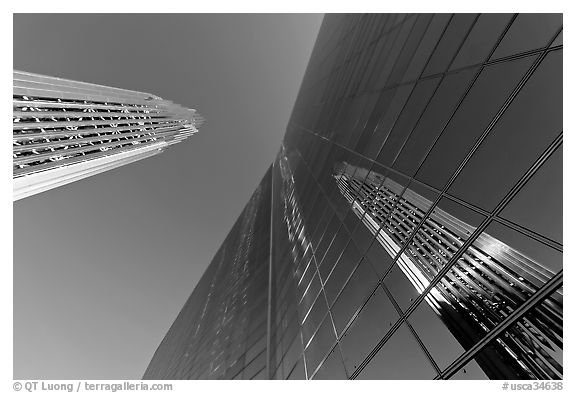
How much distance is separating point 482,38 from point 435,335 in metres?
7.74

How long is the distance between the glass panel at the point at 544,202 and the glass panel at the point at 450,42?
559 cm

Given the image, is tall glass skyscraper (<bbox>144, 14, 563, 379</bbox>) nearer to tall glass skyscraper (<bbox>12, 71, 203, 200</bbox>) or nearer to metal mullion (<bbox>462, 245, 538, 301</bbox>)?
metal mullion (<bbox>462, 245, 538, 301</bbox>)

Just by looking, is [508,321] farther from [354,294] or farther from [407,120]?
[407,120]

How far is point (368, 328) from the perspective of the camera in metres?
11.5

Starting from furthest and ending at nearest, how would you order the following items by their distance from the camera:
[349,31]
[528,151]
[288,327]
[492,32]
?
[349,31]
[288,327]
[492,32]
[528,151]

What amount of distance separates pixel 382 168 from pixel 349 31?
2250 centimetres

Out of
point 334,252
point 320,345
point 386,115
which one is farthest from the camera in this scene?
point 334,252

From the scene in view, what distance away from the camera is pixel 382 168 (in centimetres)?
1424

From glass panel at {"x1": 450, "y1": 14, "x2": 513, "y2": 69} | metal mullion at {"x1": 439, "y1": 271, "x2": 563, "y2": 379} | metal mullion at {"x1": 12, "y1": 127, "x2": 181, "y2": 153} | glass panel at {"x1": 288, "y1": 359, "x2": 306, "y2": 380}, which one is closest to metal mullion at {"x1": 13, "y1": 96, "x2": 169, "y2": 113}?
metal mullion at {"x1": 12, "y1": 127, "x2": 181, "y2": 153}

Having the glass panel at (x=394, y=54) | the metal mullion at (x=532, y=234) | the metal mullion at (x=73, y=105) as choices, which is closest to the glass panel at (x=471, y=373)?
the metal mullion at (x=532, y=234)

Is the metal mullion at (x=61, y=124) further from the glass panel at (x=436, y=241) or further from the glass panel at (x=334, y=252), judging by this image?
the glass panel at (x=436, y=241)

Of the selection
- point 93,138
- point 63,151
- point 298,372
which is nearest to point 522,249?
point 298,372
